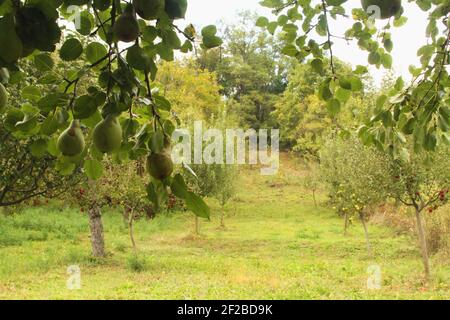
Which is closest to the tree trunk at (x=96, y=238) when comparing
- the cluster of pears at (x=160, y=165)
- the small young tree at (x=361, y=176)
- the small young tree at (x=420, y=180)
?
the small young tree at (x=361, y=176)

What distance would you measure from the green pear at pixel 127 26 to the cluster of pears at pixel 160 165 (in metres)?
0.22

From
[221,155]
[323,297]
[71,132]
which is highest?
[221,155]

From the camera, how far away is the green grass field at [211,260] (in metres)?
8.16

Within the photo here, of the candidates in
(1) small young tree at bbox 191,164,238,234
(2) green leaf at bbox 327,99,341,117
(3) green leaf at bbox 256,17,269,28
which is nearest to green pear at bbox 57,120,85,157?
(2) green leaf at bbox 327,99,341,117

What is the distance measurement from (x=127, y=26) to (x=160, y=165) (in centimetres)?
26

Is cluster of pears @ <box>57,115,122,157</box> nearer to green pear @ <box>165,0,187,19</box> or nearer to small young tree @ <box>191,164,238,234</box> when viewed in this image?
green pear @ <box>165,0,187,19</box>

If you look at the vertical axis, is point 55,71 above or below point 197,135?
below

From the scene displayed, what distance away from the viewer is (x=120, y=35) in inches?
33.5

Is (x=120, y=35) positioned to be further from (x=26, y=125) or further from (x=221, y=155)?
(x=221, y=155)

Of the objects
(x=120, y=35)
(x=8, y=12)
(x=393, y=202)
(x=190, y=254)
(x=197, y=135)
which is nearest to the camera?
(x=8, y=12)

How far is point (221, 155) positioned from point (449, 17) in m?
14.3

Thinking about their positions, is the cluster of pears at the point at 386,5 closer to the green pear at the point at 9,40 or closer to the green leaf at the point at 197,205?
the green leaf at the point at 197,205

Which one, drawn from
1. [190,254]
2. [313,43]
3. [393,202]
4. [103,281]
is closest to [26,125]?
[313,43]

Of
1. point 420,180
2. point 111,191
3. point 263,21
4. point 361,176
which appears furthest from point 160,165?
point 111,191
